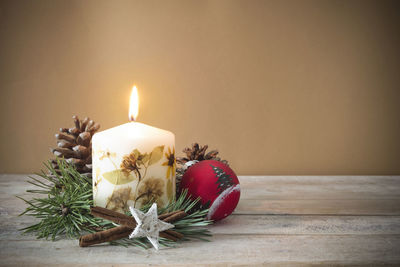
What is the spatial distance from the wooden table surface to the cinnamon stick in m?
0.01

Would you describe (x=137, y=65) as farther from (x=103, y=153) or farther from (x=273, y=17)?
(x=103, y=153)

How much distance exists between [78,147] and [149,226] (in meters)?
0.32

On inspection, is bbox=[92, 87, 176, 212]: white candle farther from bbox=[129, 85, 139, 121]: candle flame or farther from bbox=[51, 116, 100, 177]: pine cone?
bbox=[51, 116, 100, 177]: pine cone

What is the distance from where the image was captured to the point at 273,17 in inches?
47.8

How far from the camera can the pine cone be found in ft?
2.33

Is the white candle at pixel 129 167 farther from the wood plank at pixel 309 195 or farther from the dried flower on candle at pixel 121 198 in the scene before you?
the wood plank at pixel 309 195

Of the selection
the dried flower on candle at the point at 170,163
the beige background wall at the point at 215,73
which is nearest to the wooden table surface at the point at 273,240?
the dried flower on candle at the point at 170,163

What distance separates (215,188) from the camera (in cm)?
57

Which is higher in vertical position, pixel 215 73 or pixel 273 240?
pixel 215 73

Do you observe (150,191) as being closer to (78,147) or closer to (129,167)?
(129,167)

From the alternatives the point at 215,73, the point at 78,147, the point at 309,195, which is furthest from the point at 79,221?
the point at 215,73

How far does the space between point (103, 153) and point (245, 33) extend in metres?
0.85

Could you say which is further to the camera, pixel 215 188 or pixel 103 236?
pixel 215 188

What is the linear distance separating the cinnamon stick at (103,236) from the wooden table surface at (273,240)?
0.01m
